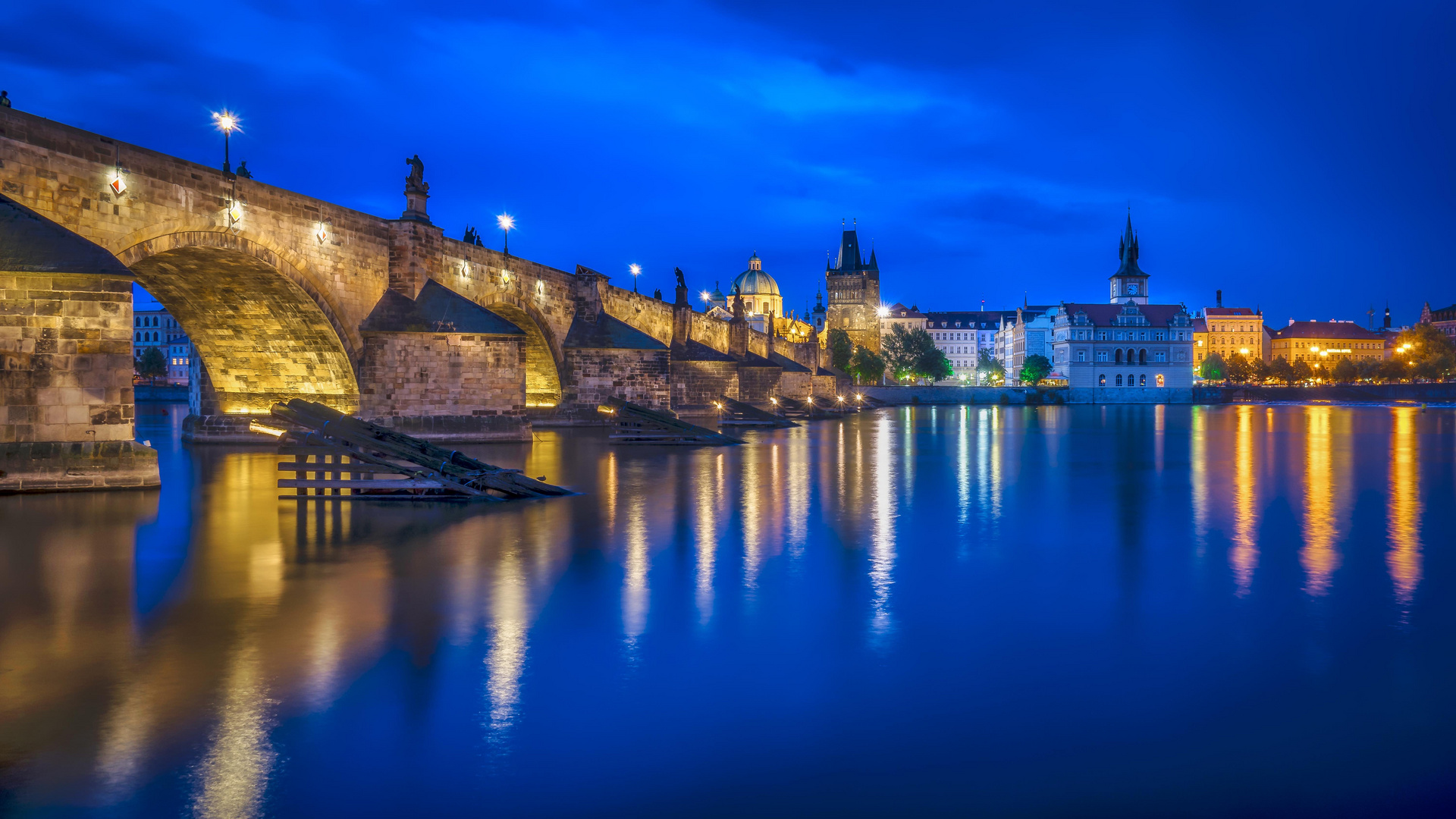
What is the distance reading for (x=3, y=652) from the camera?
5750mm

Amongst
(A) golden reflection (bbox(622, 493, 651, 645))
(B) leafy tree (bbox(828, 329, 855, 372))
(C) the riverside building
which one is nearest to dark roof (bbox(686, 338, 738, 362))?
(A) golden reflection (bbox(622, 493, 651, 645))

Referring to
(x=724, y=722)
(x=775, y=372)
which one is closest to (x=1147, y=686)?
(x=724, y=722)

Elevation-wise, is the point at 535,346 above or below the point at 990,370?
below

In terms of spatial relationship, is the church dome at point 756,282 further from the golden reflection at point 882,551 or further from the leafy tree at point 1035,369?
the golden reflection at point 882,551

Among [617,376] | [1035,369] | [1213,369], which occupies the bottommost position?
[617,376]

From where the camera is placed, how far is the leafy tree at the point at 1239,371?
122000 millimetres

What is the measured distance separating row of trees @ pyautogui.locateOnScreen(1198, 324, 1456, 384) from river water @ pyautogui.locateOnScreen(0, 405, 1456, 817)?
11245 cm

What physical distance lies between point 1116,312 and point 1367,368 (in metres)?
32.2

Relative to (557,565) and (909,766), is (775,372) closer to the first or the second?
(557,565)

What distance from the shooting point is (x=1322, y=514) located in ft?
40.6

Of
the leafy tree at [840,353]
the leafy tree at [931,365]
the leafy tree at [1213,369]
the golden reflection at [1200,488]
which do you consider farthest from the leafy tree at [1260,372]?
the golden reflection at [1200,488]

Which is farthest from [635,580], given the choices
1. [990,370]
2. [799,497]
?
[990,370]

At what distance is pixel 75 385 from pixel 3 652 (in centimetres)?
938

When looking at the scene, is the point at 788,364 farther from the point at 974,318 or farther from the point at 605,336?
the point at 974,318
